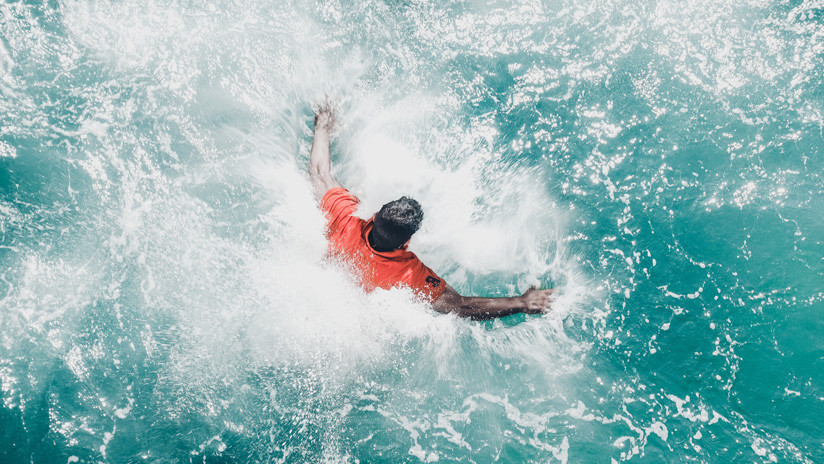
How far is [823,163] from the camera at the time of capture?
5047 mm

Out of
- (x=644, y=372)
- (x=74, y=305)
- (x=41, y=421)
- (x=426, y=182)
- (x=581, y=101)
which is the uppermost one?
(x=581, y=101)

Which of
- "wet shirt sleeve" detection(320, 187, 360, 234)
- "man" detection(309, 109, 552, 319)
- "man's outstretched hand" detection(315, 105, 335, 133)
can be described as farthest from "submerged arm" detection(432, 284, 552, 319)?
"man's outstretched hand" detection(315, 105, 335, 133)

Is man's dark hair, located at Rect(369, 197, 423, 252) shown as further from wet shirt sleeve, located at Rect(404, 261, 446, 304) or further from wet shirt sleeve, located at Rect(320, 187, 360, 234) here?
wet shirt sleeve, located at Rect(320, 187, 360, 234)

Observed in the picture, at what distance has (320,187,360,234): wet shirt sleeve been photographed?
4.35 metres

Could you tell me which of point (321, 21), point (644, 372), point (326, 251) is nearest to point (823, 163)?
point (644, 372)

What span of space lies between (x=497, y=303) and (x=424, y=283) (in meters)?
0.79

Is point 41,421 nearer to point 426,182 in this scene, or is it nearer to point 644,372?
point 426,182

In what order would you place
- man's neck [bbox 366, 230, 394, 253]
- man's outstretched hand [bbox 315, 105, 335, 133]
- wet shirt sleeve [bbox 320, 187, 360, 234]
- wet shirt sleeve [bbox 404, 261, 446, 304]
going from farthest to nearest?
man's outstretched hand [bbox 315, 105, 335, 133], wet shirt sleeve [bbox 320, 187, 360, 234], wet shirt sleeve [bbox 404, 261, 446, 304], man's neck [bbox 366, 230, 394, 253]

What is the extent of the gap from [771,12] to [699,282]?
3.51 m

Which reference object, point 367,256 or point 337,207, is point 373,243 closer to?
point 367,256

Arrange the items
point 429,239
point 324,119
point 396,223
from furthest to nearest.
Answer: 1. point 429,239
2. point 324,119
3. point 396,223

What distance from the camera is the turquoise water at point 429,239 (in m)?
4.88

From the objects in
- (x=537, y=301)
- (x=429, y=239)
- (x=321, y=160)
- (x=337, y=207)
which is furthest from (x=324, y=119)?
(x=537, y=301)

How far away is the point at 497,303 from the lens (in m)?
4.46
